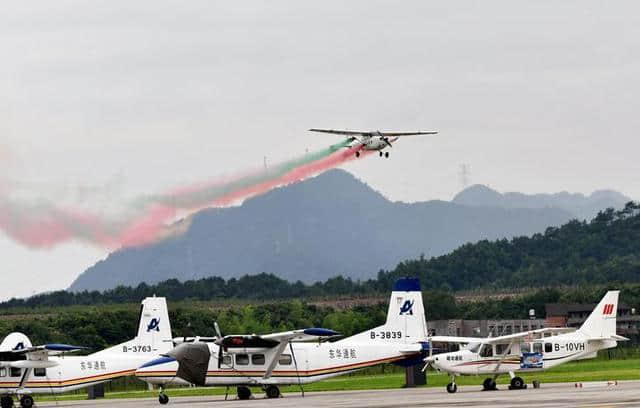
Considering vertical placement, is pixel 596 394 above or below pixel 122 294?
below

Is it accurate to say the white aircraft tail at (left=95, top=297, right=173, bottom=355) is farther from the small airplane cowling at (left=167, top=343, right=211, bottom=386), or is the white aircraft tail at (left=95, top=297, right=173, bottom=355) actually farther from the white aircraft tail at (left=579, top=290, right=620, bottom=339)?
the white aircraft tail at (left=579, top=290, right=620, bottom=339)

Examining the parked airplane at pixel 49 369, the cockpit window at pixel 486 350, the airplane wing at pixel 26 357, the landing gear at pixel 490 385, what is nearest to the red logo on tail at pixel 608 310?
the cockpit window at pixel 486 350

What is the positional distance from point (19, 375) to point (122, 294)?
90.4 m

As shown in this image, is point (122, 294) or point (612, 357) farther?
point (122, 294)

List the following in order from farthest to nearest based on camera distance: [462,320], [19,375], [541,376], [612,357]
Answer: [462,320], [612,357], [541,376], [19,375]

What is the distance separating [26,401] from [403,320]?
19.2 metres

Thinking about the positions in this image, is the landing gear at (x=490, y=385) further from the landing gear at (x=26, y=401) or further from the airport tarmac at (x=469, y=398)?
the landing gear at (x=26, y=401)

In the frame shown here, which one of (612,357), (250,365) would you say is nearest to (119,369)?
(250,365)

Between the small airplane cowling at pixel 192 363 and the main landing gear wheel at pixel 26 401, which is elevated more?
the small airplane cowling at pixel 192 363

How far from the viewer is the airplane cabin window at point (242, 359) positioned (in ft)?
227

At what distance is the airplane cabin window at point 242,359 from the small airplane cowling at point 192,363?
1499 mm

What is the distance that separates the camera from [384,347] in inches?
2815

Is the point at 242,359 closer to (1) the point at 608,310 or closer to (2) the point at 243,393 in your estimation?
(2) the point at 243,393

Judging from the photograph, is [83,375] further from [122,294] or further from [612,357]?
[122,294]
